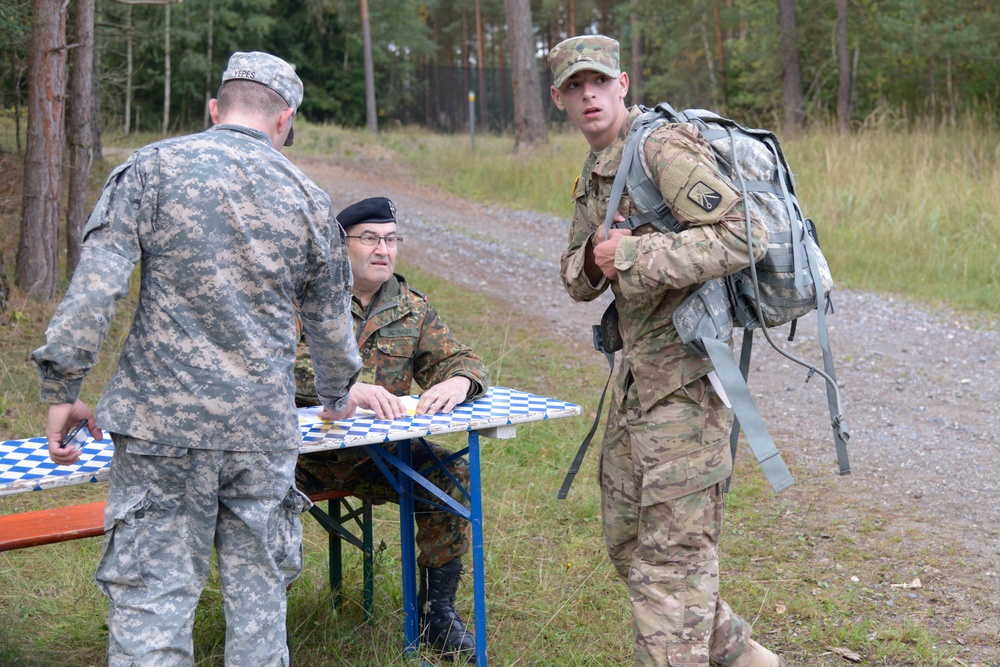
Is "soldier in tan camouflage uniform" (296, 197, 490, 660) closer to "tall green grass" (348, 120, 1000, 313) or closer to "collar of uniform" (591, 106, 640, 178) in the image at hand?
"collar of uniform" (591, 106, 640, 178)

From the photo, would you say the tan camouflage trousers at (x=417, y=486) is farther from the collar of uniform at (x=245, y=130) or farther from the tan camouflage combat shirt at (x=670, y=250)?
the collar of uniform at (x=245, y=130)

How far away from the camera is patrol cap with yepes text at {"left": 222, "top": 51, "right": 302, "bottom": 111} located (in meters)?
2.40

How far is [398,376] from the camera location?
3.62 meters

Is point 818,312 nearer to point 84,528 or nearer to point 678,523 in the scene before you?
point 678,523

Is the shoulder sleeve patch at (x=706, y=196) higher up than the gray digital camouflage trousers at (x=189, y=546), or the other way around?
the shoulder sleeve patch at (x=706, y=196)

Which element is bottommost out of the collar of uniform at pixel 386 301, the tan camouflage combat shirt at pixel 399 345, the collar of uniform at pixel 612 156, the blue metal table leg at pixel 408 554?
the blue metal table leg at pixel 408 554

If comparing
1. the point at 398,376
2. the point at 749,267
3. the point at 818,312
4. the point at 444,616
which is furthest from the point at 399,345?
the point at 818,312

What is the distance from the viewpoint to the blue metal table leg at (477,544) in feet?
10.1

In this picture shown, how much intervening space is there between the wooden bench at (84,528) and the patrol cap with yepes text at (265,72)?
1456 millimetres

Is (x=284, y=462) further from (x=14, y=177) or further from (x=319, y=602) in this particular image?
(x=14, y=177)

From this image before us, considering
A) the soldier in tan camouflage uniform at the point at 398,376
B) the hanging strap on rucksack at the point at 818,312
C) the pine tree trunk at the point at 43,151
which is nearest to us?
the hanging strap on rucksack at the point at 818,312

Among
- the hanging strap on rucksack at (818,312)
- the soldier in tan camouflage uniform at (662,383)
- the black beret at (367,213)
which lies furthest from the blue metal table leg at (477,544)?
the black beret at (367,213)

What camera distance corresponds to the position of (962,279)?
30.0 feet

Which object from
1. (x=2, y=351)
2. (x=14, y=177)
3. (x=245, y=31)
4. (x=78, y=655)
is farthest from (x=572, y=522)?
(x=245, y=31)
